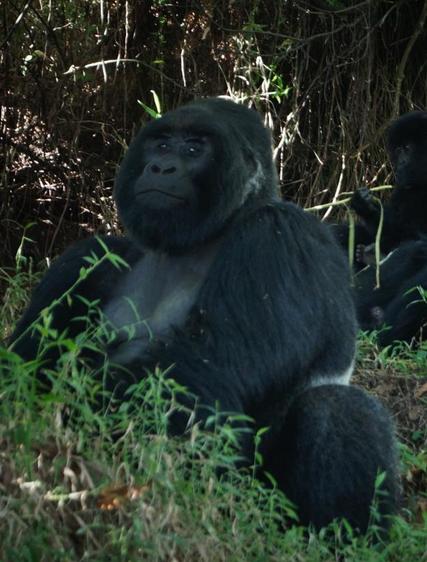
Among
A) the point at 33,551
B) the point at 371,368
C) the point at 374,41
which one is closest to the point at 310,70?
the point at 374,41

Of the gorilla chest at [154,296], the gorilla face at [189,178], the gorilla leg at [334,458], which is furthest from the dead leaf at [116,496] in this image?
the gorilla face at [189,178]

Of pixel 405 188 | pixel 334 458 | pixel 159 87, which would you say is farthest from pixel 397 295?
pixel 334 458

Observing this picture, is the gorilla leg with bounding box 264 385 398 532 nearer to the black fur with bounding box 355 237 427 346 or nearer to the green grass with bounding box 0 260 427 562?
the green grass with bounding box 0 260 427 562

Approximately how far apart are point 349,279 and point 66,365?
141 cm

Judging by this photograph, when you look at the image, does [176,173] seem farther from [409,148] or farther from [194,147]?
[409,148]

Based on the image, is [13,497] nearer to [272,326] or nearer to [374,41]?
[272,326]

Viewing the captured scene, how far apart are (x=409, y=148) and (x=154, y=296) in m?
3.75

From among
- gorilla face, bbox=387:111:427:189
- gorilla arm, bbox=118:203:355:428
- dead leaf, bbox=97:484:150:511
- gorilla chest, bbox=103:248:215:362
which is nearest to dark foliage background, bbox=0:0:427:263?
gorilla face, bbox=387:111:427:189

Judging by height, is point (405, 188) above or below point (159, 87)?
below

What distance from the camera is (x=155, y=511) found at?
2.91 m

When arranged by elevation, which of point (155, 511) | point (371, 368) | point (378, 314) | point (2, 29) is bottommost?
point (378, 314)

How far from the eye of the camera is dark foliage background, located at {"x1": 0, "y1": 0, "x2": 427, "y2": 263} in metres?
8.01

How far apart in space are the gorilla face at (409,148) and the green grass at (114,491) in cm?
449

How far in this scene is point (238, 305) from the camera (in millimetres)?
3957
